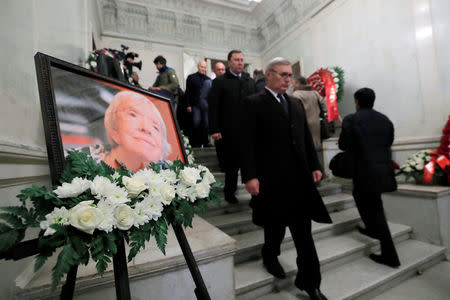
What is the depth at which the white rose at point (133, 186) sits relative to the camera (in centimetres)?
70

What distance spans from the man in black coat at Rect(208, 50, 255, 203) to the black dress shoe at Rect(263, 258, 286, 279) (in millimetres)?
1093

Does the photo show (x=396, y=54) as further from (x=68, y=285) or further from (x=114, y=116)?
(x=68, y=285)

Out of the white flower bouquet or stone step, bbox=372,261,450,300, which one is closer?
stone step, bbox=372,261,450,300

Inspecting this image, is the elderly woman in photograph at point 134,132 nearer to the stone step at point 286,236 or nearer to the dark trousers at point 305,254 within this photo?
the dark trousers at point 305,254

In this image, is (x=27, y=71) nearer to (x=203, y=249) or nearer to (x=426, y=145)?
(x=203, y=249)

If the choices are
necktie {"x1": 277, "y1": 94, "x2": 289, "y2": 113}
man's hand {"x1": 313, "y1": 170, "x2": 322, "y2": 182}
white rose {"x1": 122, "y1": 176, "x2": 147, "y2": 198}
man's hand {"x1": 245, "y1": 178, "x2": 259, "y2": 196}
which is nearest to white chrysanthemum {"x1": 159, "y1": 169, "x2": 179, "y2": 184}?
white rose {"x1": 122, "y1": 176, "x2": 147, "y2": 198}

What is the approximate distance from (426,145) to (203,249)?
4.24m

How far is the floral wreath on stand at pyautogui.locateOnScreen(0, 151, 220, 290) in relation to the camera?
1.83 ft

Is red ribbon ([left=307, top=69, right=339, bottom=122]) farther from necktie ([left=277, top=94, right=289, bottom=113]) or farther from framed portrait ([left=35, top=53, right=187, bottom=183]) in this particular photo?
framed portrait ([left=35, top=53, right=187, bottom=183])

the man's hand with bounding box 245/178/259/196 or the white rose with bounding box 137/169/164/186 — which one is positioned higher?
the white rose with bounding box 137/169/164/186

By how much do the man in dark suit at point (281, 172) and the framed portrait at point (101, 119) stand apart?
60 centimetres

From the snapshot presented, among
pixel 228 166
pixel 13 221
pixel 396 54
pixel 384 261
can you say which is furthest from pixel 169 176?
pixel 396 54

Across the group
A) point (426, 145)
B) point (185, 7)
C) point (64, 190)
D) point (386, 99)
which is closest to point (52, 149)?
point (64, 190)

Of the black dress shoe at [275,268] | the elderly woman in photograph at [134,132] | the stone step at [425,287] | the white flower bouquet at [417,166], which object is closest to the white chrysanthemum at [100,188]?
the elderly woman in photograph at [134,132]
